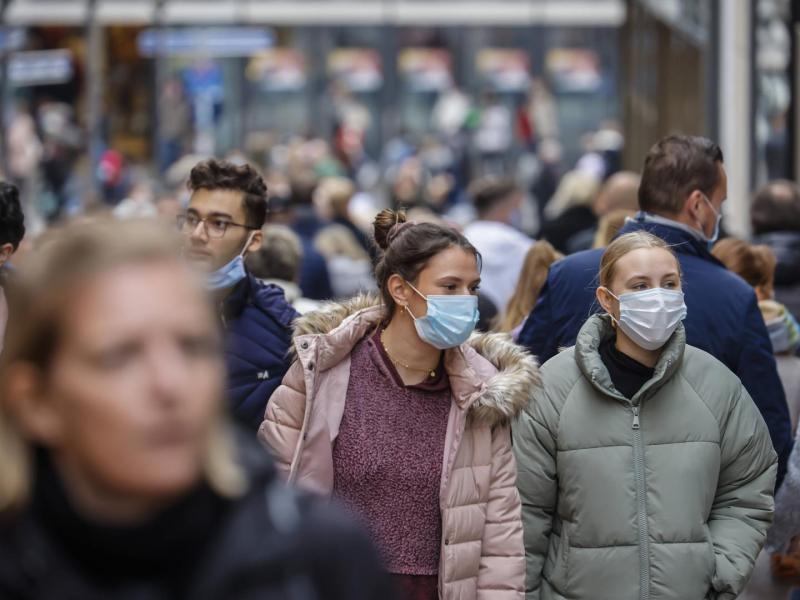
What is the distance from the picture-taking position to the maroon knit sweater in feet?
15.6

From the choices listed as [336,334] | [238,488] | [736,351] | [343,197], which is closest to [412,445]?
[336,334]

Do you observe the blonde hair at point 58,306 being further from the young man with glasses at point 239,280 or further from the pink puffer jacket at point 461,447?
the young man with glasses at point 239,280

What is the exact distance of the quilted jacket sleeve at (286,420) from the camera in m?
4.84

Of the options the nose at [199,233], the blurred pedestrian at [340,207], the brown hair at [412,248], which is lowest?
the blurred pedestrian at [340,207]

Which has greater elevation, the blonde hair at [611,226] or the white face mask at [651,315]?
the white face mask at [651,315]

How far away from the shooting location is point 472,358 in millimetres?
4996

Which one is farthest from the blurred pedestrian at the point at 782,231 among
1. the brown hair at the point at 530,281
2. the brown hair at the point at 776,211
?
the brown hair at the point at 530,281

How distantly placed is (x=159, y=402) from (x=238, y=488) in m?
0.18

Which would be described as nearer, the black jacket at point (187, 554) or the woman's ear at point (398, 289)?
the black jacket at point (187, 554)

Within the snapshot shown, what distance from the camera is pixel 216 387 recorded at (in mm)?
2221

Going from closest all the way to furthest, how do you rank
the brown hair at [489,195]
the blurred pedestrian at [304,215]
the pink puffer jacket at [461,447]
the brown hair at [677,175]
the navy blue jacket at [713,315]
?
the pink puffer jacket at [461,447], the navy blue jacket at [713,315], the brown hair at [677,175], the brown hair at [489,195], the blurred pedestrian at [304,215]

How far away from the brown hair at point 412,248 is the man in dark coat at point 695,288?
111 centimetres

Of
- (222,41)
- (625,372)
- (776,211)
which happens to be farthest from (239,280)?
(222,41)

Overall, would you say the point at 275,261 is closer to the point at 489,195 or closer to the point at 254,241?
the point at 254,241
